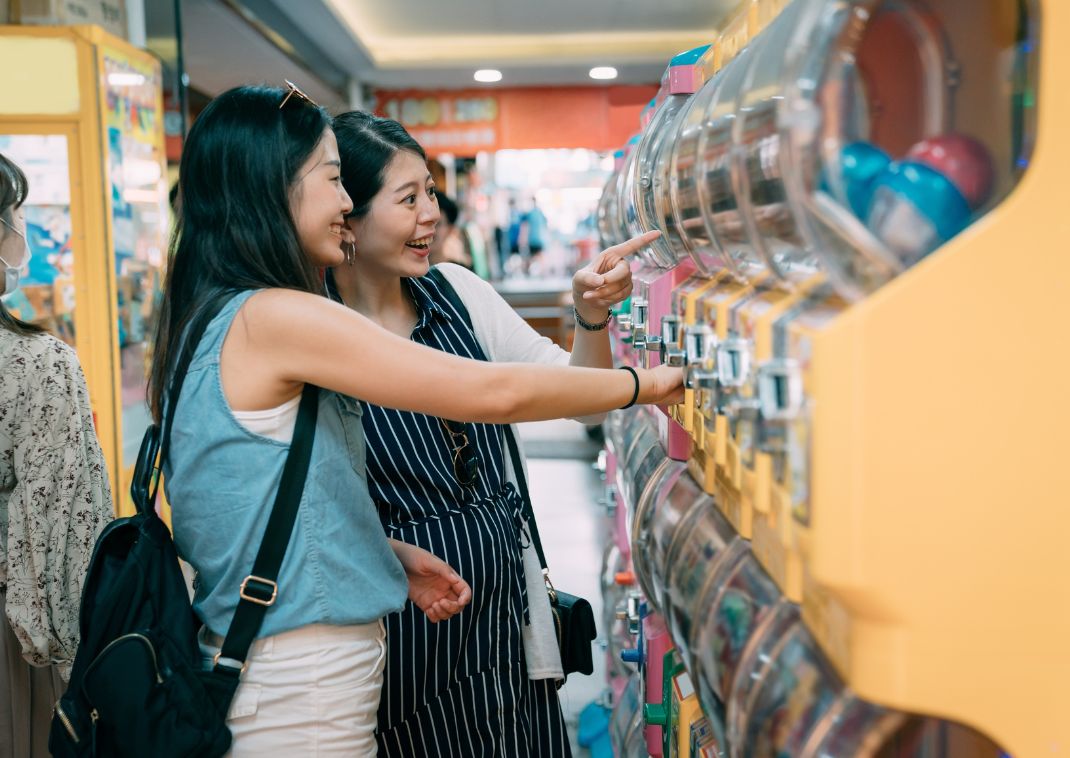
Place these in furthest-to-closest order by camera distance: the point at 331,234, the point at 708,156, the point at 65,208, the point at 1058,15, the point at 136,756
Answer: the point at 65,208 < the point at 331,234 < the point at 136,756 < the point at 708,156 < the point at 1058,15

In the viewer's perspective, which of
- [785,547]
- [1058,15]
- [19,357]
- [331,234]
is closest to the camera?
[1058,15]

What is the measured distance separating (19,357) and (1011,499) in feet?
6.70

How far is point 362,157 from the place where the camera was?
1921mm

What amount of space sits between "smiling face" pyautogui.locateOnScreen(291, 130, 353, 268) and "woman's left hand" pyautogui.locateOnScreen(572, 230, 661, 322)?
39cm

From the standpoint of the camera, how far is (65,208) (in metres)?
3.98

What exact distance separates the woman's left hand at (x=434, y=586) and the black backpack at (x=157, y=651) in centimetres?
35

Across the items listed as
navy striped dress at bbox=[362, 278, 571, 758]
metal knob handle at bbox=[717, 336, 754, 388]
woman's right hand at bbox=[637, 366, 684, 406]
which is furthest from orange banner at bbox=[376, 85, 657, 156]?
metal knob handle at bbox=[717, 336, 754, 388]

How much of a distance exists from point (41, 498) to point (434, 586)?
106 centimetres

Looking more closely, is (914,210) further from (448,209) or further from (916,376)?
(448,209)

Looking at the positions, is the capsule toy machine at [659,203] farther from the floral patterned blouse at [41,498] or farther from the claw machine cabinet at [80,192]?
the claw machine cabinet at [80,192]

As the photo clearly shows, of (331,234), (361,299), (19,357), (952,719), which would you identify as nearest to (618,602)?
(361,299)

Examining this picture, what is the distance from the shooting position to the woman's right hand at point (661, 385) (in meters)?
1.41

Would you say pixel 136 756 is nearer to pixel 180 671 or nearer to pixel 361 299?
pixel 180 671

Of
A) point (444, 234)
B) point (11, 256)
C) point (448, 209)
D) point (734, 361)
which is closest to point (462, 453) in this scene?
point (734, 361)
